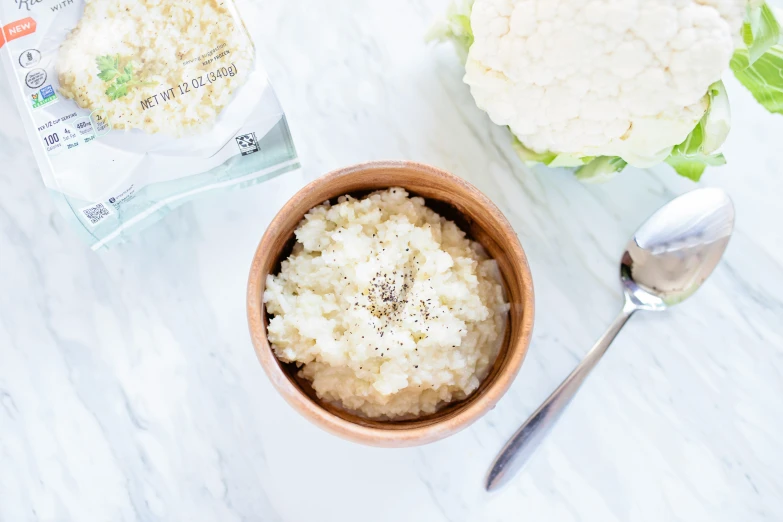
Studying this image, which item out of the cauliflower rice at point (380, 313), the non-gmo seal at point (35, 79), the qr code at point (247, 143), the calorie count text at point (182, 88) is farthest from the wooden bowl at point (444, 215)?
the non-gmo seal at point (35, 79)

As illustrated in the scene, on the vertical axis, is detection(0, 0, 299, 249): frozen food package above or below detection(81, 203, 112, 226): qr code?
above

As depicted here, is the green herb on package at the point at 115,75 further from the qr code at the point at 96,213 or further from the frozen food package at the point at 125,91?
the qr code at the point at 96,213

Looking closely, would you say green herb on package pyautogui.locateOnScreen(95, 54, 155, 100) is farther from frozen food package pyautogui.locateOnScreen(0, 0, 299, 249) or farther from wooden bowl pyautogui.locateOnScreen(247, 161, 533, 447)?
wooden bowl pyautogui.locateOnScreen(247, 161, 533, 447)

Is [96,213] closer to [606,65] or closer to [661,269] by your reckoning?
[606,65]

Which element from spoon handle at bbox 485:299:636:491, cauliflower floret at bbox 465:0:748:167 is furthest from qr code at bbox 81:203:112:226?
spoon handle at bbox 485:299:636:491

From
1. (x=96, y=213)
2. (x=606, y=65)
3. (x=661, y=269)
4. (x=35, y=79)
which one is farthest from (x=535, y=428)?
(x=35, y=79)

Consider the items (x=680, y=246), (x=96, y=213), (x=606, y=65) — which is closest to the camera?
(x=606, y=65)
